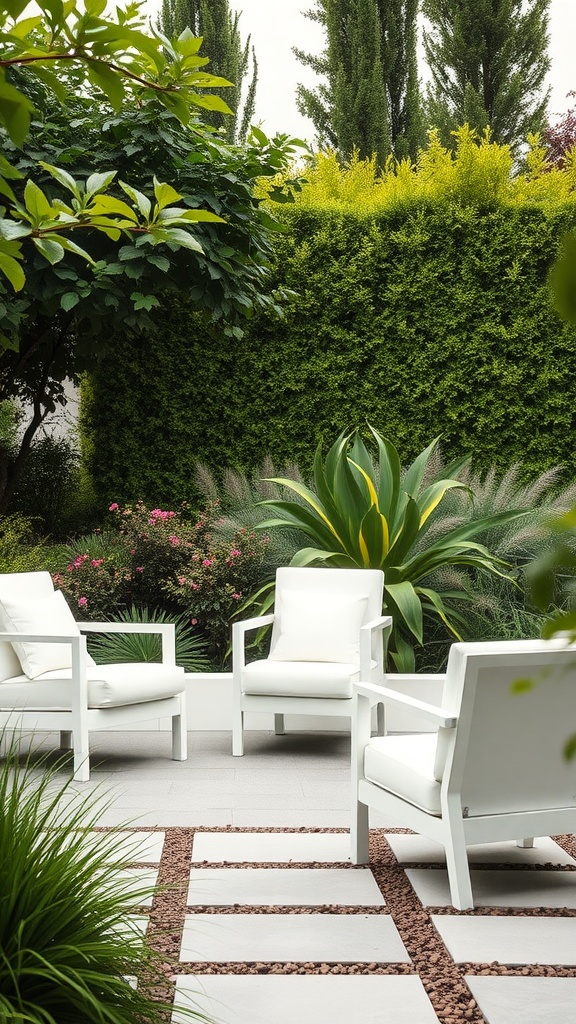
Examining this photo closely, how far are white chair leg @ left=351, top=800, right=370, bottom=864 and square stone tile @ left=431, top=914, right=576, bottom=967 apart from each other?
1.83 ft

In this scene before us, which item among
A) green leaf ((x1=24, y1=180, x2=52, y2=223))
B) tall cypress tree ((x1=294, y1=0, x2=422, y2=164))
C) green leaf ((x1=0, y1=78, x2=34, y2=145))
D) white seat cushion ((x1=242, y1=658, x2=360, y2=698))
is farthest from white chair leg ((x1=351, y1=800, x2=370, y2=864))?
tall cypress tree ((x1=294, y1=0, x2=422, y2=164))

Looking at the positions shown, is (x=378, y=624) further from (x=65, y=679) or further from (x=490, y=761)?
(x=490, y=761)

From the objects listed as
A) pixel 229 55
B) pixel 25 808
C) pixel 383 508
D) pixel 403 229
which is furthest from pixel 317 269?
pixel 229 55

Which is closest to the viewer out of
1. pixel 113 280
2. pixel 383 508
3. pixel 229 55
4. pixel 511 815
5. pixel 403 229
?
pixel 511 815

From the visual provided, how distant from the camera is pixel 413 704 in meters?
3.37

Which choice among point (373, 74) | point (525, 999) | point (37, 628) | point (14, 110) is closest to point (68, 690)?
point (37, 628)

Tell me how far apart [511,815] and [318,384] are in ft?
16.1

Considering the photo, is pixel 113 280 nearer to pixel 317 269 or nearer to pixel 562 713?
pixel 317 269

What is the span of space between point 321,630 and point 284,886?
2.29 metres

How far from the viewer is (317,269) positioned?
785 cm

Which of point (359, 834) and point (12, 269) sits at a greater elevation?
point (12, 269)

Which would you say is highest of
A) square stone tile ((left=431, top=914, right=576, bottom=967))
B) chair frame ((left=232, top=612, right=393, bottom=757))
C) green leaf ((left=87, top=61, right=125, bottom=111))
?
green leaf ((left=87, top=61, right=125, bottom=111))

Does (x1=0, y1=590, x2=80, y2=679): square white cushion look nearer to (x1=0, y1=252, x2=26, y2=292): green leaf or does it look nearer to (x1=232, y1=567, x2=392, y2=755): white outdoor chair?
(x1=232, y1=567, x2=392, y2=755): white outdoor chair

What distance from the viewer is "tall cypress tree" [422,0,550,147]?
13758 mm
